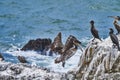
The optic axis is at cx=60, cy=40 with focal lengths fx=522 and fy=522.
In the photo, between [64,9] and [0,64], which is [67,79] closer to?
[0,64]

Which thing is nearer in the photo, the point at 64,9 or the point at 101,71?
the point at 101,71

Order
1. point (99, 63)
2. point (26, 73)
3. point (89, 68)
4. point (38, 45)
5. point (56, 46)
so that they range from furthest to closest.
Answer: point (38, 45), point (56, 46), point (26, 73), point (89, 68), point (99, 63)

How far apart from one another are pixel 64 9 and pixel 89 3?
2386 mm

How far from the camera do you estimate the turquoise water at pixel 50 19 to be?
88.4ft

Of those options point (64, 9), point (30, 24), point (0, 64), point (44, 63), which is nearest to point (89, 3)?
point (64, 9)

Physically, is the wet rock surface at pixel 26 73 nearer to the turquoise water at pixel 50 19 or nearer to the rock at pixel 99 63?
the rock at pixel 99 63

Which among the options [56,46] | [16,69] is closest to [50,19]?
[56,46]

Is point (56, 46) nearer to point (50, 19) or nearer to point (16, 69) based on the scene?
point (16, 69)

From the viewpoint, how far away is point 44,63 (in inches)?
787

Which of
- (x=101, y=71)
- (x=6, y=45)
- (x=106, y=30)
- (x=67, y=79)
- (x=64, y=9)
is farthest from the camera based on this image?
(x=64, y=9)

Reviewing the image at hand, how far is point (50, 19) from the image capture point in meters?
31.9

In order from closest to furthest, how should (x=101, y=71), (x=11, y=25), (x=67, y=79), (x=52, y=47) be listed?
(x=101, y=71) → (x=67, y=79) → (x=52, y=47) → (x=11, y=25)

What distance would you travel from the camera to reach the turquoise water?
26952mm

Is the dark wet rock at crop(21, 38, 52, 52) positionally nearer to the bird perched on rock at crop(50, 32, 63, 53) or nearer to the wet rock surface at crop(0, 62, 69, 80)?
the bird perched on rock at crop(50, 32, 63, 53)
